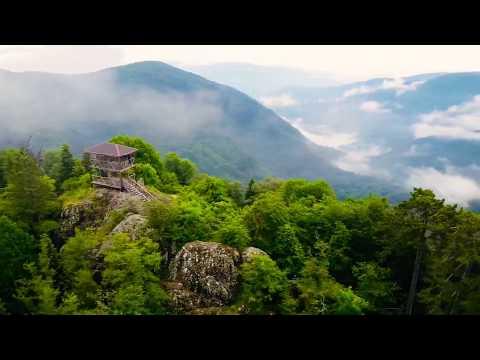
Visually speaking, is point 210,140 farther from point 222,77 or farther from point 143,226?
point 143,226

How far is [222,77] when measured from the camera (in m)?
93.4

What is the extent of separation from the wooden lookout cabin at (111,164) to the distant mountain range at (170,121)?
2291 inches

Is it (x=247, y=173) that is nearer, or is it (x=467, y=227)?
(x=467, y=227)

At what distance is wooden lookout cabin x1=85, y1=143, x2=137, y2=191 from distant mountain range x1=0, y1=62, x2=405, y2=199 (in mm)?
58180

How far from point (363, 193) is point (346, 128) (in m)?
36.2

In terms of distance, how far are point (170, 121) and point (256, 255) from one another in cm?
11876

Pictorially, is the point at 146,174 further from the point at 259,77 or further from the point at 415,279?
the point at 259,77

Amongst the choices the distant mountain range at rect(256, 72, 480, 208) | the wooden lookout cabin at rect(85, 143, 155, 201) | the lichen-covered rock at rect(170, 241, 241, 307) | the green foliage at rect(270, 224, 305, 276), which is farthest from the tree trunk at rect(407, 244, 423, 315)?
the distant mountain range at rect(256, 72, 480, 208)

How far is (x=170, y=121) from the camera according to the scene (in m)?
129

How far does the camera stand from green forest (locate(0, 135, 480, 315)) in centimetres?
1336

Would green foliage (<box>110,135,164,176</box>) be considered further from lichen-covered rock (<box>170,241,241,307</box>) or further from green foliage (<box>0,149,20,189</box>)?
lichen-covered rock (<box>170,241,241,307</box>)
